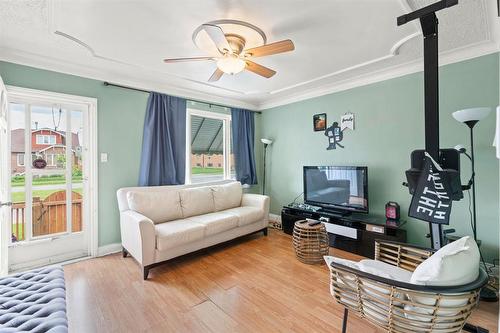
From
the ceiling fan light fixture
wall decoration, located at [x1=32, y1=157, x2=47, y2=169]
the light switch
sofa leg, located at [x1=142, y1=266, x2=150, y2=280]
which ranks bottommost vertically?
sofa leg, located at [x1=142, y1=266, x2=150, y2=280]

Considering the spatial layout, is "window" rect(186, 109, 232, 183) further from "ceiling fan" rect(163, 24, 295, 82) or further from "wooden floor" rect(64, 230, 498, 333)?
"ceiling fan" rect(163, 24, 295, 82)

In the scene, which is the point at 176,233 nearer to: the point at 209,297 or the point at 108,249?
the point at 209,297

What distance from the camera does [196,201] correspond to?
3473 mm

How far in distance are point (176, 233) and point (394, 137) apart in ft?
10.2

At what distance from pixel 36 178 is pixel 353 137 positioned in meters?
4.31

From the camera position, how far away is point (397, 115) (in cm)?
314

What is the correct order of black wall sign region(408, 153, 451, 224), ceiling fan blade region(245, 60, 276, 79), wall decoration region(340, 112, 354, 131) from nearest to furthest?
1. black wall sign region(408, 153, 451, 224)
2. ceiling fan blade region(245, 60, 276, 79)
3. wall decoration region(340, 112, 354, 131)

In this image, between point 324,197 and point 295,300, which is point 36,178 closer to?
point 295,300

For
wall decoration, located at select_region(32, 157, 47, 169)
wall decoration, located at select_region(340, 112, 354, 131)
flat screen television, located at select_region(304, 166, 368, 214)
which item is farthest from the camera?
wall decoration, located at select_region(340, 112, 354, 131)

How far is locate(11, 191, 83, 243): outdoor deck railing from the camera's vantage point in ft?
8.77

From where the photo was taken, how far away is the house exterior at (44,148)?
2.65 m

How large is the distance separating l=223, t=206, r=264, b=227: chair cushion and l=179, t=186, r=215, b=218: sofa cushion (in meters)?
0.29

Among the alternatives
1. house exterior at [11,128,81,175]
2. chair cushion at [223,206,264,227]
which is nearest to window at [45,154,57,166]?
house exterior at [11,128,81,175]

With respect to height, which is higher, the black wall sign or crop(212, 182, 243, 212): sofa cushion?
the black wall sign
